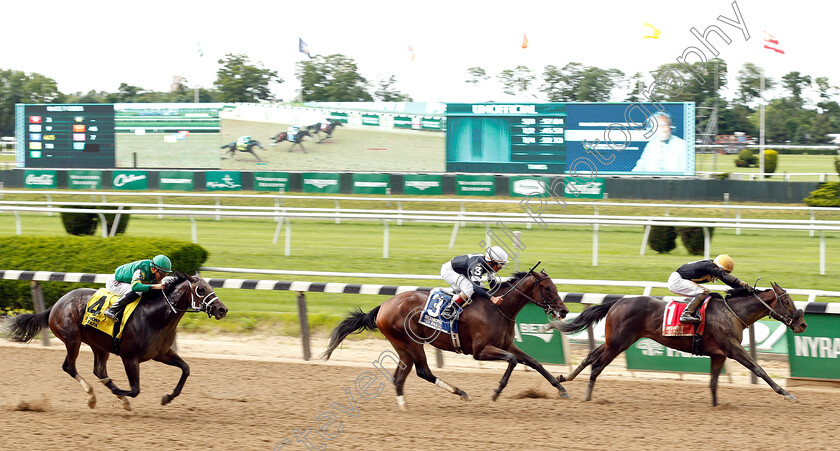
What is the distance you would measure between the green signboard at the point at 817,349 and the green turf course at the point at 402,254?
8.50ft

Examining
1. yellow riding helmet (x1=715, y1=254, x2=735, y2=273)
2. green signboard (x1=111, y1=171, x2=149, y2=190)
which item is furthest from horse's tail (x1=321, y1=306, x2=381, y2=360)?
green signboard (x1=111, y1=171, x2=149, y2=190)

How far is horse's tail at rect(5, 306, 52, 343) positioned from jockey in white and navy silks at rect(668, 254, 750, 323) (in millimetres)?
4749

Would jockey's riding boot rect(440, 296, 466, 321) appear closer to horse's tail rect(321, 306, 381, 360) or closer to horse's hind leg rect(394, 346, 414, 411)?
horse's hind leg rect(394, 346, 414, 411)

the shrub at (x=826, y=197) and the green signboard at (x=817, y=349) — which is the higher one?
the shrub at (x=826, y=197)

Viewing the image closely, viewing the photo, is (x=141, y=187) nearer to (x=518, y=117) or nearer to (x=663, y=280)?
(x=518, y=117)

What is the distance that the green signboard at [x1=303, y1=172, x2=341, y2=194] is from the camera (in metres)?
22.2

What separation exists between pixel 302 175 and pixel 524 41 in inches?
312

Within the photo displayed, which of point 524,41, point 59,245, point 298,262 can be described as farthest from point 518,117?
point 59,245

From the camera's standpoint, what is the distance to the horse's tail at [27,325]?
620 centimetres

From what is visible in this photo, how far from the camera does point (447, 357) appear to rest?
25.6ft

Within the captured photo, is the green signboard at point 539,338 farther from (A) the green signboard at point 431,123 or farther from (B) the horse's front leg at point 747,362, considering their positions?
(A) the green signboard at point 431,123

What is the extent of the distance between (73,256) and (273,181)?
13.9 m

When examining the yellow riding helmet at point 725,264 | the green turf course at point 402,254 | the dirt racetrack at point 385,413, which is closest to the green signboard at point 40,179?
the green turf course at point 402,254

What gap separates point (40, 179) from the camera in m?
23.8
